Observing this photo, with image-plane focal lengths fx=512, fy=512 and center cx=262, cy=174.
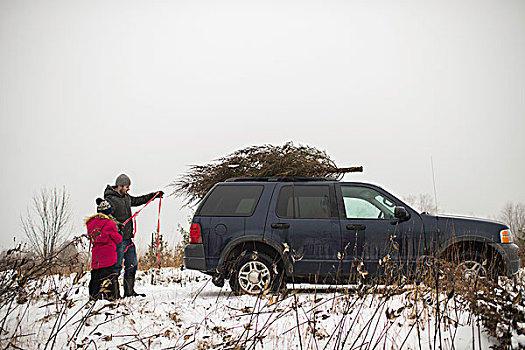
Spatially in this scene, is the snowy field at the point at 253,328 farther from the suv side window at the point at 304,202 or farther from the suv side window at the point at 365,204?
the suv side window at the point at 304,202

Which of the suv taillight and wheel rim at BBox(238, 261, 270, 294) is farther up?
the suv taillight

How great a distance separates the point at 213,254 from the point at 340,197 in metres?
2.45

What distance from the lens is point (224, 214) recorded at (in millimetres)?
9102

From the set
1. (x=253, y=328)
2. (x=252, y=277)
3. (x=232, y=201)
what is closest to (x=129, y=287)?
(x=252, y=277)

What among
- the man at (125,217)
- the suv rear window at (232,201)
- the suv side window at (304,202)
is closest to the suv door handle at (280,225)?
the suv side window at (304,202)

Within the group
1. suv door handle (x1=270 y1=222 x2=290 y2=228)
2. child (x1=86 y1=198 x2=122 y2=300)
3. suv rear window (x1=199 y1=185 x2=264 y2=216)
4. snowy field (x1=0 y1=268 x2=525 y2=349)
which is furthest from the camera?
suv rear window (x1=199 y1=185 x2=264 y2=216)

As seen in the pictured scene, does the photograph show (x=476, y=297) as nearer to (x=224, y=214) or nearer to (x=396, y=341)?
(x=396, y=341)

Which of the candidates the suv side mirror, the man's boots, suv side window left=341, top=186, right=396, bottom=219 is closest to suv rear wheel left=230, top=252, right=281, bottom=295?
suv side window left=341, top=186, right=396, bottom=219

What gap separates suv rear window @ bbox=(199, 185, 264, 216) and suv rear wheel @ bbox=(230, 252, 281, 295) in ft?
2.94

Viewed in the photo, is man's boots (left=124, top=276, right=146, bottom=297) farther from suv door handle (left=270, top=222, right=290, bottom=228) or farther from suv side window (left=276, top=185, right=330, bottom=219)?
suv side window (left=276, top=185, right=330, bottom=219)

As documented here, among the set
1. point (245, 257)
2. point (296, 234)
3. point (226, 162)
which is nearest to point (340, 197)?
point (296, 234)

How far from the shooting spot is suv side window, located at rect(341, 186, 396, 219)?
29.5ft

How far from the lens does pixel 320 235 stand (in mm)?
8844

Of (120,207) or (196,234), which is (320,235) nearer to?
(196,234)
